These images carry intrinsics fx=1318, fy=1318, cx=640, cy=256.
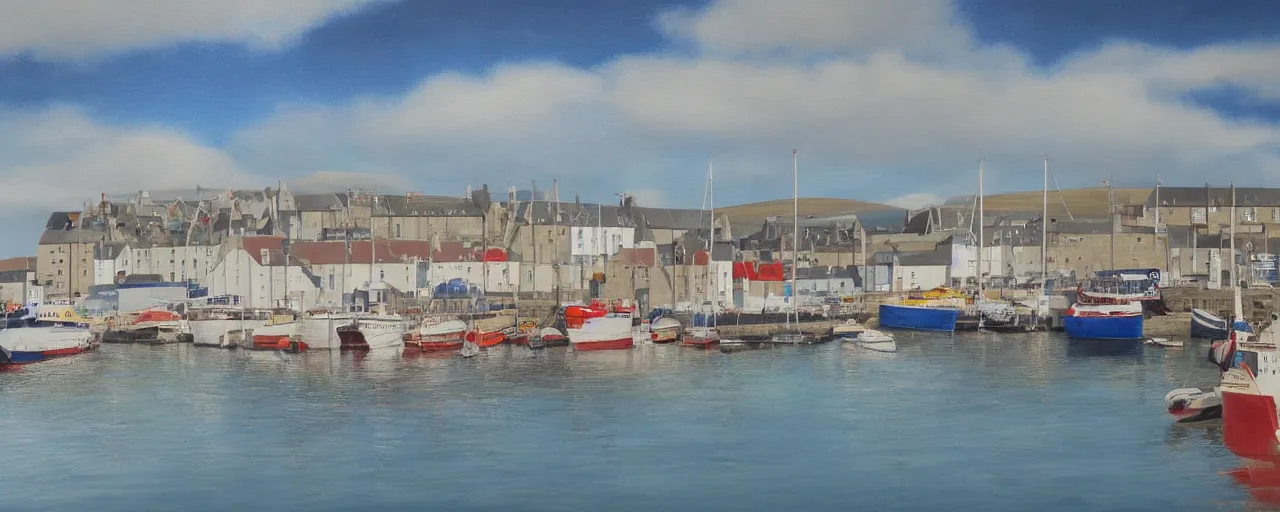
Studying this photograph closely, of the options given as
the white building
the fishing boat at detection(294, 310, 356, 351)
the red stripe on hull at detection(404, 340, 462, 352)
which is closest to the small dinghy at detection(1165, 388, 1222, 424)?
the red stripe on hull at detection(404, 340, 462, 352)

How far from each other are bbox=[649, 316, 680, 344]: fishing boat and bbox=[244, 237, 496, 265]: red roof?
14.3m

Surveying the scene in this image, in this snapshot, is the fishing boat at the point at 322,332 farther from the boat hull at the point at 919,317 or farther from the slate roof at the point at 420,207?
the slate roof at the point at 420,207

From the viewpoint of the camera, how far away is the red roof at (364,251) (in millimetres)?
47156

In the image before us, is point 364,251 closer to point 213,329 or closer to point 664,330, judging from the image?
point 213,329

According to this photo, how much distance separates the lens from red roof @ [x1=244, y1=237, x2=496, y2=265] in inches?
1857

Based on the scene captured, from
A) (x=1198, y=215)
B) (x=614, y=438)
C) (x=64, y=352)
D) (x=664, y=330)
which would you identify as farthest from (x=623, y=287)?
(x=1198, y=215)

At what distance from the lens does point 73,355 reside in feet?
104

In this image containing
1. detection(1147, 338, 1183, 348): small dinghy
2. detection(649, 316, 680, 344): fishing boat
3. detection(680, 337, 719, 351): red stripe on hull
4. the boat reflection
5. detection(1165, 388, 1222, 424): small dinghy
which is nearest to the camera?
detection(1165, 388, 1222, 424): small dinghy

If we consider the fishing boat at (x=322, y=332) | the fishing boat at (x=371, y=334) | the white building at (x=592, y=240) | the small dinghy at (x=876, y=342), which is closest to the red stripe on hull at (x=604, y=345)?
the fishing boat at (x=371, y=334)

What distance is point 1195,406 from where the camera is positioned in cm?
1759

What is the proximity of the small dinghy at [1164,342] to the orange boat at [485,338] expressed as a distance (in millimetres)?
16621

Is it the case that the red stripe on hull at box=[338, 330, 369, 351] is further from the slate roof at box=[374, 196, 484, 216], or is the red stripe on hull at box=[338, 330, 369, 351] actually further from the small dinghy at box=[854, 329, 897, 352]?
the slate roof at box=[374, 196, 484, 216]

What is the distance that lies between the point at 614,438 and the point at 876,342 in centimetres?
1537

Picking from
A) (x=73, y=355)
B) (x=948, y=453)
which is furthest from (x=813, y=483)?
(x=73, y=355)
